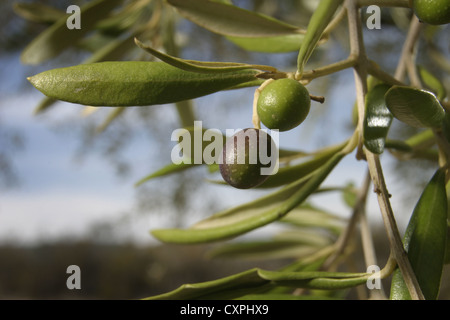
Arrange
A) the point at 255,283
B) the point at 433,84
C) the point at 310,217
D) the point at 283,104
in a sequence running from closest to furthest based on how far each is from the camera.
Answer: the point at 283,104
the point at 255,283
the point at 433,84
the point at 310,217

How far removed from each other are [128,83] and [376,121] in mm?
209

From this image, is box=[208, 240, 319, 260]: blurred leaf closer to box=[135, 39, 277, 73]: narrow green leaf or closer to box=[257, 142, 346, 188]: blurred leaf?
box=[257, 142, 346, 188]: blurred leaf

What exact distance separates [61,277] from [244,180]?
306cm

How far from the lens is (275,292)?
54 cm

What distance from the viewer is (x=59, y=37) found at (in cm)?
68

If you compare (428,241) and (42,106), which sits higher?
(42,106)

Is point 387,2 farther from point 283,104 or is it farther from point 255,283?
point 255,283

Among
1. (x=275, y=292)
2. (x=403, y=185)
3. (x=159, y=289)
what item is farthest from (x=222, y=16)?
(x=159, y=289)

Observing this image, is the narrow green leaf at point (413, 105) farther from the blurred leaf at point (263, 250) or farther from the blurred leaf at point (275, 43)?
the blurred leaf at point (263, 250)

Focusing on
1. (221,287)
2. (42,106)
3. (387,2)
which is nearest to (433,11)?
(387,2)

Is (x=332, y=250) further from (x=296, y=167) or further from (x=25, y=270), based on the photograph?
(x=25, y=270)

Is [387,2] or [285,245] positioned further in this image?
[285,245]

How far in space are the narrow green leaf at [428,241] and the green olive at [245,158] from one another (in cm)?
15

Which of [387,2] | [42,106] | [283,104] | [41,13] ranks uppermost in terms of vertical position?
[41,13]
